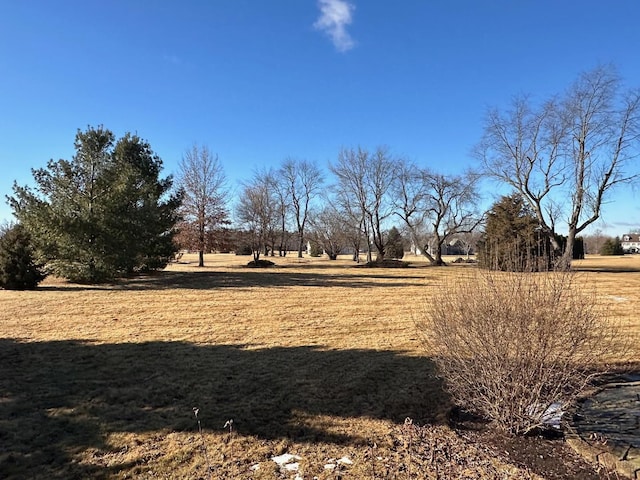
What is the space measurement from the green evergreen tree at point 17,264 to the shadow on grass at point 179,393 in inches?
329

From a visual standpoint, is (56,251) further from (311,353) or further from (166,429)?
(166,429)

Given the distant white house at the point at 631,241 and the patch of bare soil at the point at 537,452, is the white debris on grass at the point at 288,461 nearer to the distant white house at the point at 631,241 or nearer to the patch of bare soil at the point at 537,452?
the patch of bare soil at the point at 537,452

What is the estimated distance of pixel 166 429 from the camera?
400cm

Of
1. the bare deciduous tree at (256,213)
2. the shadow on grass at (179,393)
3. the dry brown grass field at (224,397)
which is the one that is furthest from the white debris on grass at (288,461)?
the bare deciduous tree at (256,213)

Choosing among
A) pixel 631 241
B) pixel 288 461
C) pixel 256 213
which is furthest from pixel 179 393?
pixel 631 241

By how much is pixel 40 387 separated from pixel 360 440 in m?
4.13

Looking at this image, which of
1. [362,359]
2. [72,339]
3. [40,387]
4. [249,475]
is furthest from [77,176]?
[249,475]

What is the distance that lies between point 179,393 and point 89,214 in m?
13.0

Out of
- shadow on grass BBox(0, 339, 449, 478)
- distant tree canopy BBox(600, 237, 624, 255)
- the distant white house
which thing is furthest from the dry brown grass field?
the distant white house

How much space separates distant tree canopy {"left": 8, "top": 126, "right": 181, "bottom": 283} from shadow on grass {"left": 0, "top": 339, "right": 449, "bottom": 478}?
872 cm

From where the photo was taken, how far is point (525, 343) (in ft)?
12.4

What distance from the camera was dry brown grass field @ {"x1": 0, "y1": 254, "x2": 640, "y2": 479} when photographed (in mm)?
3396

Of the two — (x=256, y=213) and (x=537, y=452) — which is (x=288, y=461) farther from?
(x=256, y=213)

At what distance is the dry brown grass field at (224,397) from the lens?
3.40 m
